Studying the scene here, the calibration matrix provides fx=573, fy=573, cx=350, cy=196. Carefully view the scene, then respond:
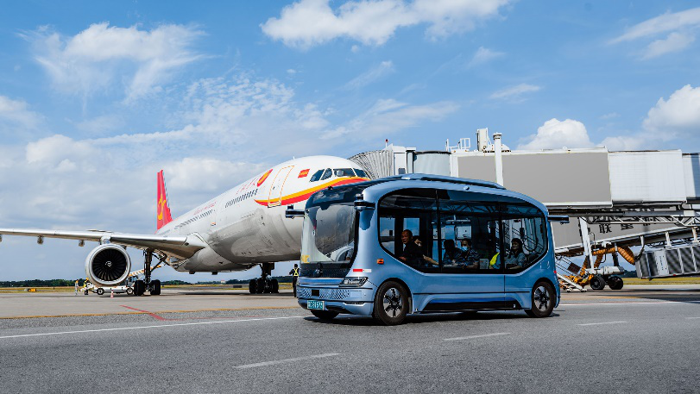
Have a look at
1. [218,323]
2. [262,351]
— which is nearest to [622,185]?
[218,323]

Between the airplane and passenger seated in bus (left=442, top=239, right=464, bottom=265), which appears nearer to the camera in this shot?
passenger seated in bus (left=442, top=239, right=464, bottom=265)

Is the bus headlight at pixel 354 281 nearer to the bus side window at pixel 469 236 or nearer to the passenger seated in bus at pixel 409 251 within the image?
the passenger seated in bus at pixel 409 251

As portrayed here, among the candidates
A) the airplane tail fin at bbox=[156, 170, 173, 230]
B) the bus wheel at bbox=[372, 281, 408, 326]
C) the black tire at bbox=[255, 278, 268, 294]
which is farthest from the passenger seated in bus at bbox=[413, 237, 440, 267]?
the airplane tail fin at bbox=[156, 170, 173, 230]

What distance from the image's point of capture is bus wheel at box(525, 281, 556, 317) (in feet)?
38.2

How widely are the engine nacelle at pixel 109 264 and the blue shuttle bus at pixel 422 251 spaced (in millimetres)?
14925

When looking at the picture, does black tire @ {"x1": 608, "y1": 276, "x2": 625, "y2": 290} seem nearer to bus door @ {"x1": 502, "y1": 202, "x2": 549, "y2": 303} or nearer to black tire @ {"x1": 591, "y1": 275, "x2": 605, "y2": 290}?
black tire @ {"x1": 591, "y1": 275, "x2": 605, "y2": 290}

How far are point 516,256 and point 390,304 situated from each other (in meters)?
3.19

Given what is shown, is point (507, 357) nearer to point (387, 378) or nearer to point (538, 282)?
point (387, 378)

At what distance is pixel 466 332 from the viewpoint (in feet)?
29.1

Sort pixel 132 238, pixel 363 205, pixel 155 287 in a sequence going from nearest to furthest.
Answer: pixel 363 205 < pixel 132 238 < pixel 155 287

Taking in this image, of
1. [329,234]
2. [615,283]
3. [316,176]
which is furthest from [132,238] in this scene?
[615,283]

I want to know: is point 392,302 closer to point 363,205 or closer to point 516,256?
point 363,205

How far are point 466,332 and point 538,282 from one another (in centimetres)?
361

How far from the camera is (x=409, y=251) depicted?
398 inches
